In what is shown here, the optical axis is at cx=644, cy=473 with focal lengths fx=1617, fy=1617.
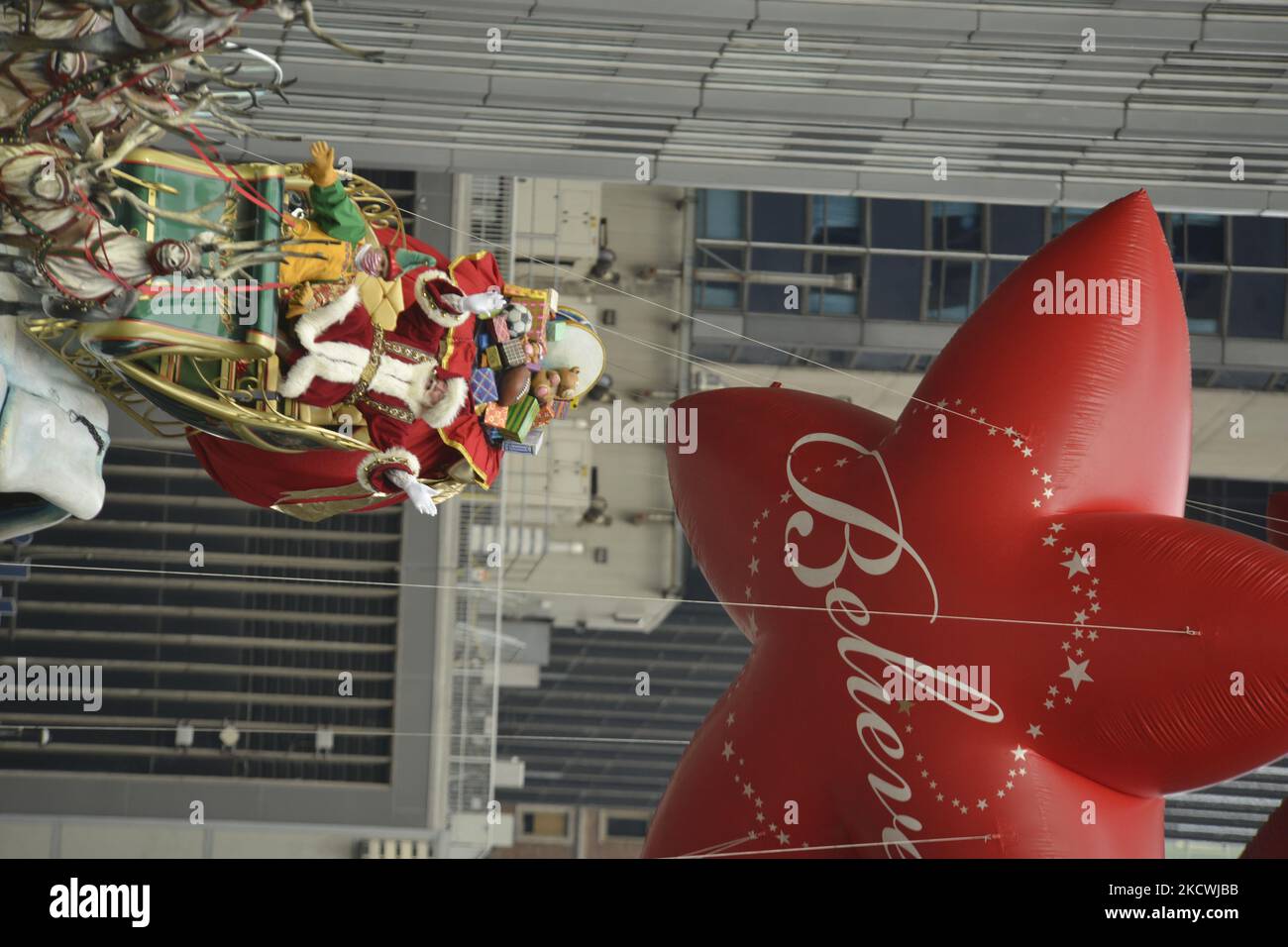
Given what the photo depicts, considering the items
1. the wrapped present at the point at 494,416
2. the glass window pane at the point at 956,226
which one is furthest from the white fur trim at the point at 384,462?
the glass window pane at the point at 956,226

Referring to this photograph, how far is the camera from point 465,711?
13.5 m

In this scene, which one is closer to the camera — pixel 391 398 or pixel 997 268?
pixel 391 398

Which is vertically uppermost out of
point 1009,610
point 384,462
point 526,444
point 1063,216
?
point 1063,216

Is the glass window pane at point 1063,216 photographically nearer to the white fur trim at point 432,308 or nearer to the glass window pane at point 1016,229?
the glass window pane at point 1016,229

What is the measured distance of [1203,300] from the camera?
16.5 metres

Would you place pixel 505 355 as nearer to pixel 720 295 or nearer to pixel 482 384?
pixel 482 384

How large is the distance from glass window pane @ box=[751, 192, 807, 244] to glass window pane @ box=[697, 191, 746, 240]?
0.13 m

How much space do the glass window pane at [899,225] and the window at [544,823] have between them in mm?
6665

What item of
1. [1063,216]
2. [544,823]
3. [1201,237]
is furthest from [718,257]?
[544,823]

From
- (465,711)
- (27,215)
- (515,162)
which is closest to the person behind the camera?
(27,215)

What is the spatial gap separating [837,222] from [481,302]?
10545 mm
